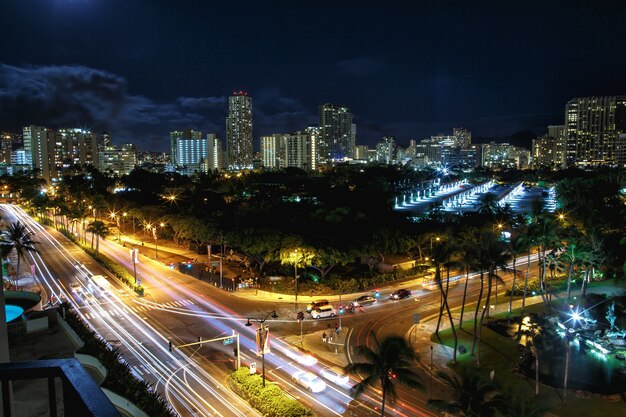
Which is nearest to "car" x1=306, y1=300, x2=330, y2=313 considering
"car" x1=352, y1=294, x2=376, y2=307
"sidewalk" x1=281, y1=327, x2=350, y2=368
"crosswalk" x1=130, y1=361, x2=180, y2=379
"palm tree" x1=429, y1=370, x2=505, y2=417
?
"car" x1=352, y1=294, x2=376, y2=307

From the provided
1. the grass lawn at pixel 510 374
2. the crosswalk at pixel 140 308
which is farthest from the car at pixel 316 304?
the crosswalk at pixel 140 308

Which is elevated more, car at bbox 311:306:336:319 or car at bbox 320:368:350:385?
car at bbox 311:306:336:319

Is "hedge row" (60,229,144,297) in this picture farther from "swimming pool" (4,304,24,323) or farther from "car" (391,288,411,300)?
"car" (391,288,411,300)

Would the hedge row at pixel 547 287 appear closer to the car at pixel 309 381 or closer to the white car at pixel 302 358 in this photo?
the white car at pixel 302 358

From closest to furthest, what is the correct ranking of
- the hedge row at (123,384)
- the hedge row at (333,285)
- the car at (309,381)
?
1. the hedge row at (123,384)
2. the car at (309,381)
3. the hedge row at (333,285)

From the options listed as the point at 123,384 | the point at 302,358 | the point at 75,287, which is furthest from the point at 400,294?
the point at 75,287

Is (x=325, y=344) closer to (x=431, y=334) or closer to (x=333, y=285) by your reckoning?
(x=431, y=334)

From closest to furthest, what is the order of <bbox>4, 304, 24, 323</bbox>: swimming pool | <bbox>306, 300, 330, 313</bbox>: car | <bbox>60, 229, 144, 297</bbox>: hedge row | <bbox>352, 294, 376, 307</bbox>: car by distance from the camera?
<bbox>4, 304, 24, 323</bbox>: swimming pool, <bbox>306, 300, 330, 313</bbox>: car, <bbox>352, 294, 376, 307</bbox>: car, <bbox>60, 229, 144, 297</bbox>: hedge row
